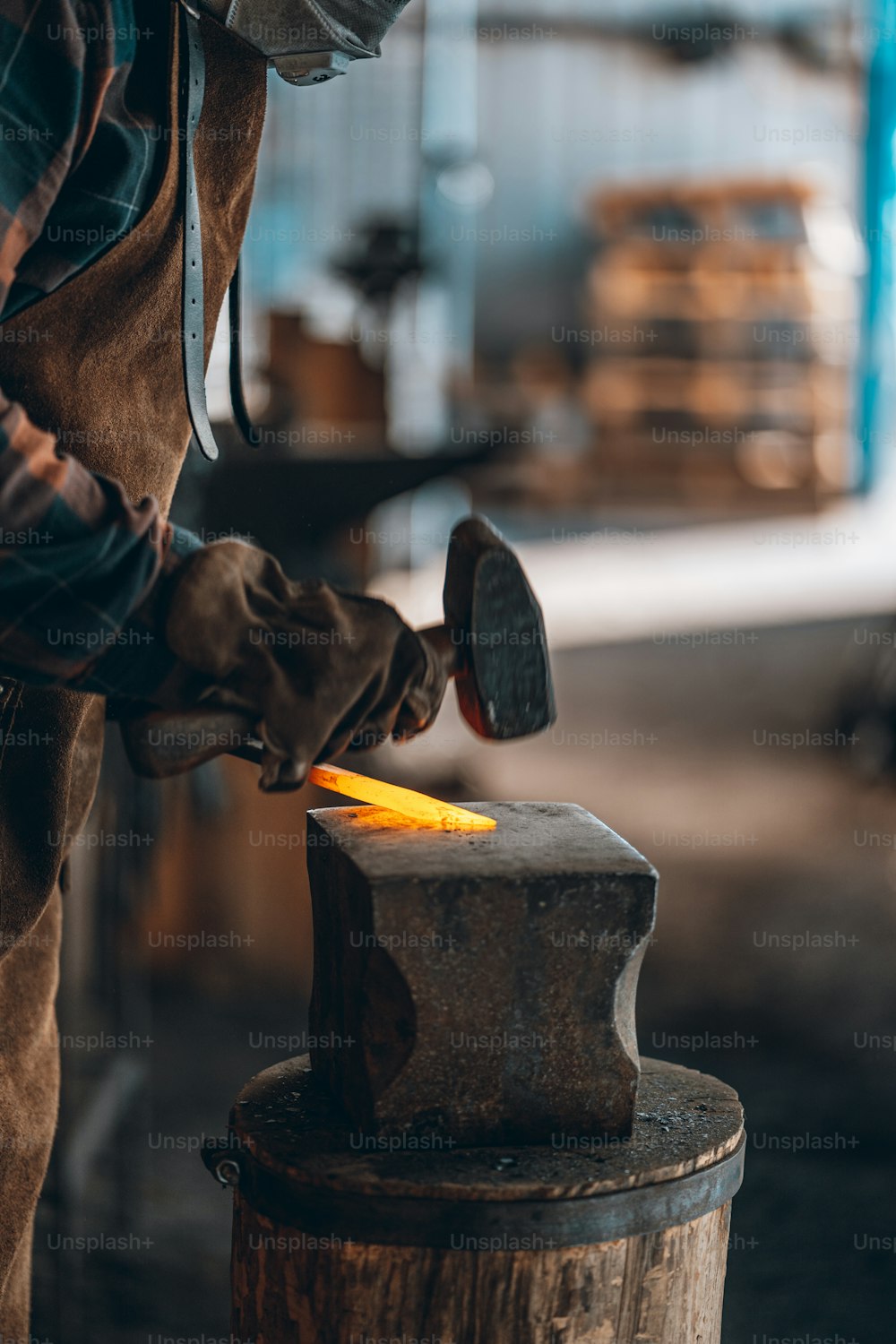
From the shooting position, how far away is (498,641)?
4.65ft

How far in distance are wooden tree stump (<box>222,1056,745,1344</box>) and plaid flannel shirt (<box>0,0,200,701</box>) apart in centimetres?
49

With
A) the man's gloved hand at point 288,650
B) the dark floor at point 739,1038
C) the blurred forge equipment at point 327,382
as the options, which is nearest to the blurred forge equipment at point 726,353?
the dark floor at point 739,1038

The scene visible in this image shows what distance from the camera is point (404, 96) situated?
36.8 feet

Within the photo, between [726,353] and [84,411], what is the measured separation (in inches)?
457

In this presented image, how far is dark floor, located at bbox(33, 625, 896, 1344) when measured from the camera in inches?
116

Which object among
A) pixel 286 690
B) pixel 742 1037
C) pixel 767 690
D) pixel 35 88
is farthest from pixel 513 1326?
pixel 767 690

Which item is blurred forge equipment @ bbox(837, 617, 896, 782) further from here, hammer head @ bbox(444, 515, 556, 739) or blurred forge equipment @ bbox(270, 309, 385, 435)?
hammer head @ bbox(444, 515, 556, 739)

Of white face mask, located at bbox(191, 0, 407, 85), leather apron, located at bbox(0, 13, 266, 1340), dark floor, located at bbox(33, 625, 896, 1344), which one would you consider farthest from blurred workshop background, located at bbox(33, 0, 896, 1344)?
white face mask, located at bbox(191, 0, 407, 85)

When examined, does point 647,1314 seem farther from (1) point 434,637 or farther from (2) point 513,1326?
(1) point 434,637

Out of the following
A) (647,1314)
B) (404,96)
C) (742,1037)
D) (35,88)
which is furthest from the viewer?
(404,96)

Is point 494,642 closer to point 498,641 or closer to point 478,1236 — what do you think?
point 498,641

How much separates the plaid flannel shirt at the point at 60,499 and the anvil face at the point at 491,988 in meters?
0.32

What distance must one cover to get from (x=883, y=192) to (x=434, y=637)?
13.0m

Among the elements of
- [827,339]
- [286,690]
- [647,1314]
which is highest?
[827,339]
